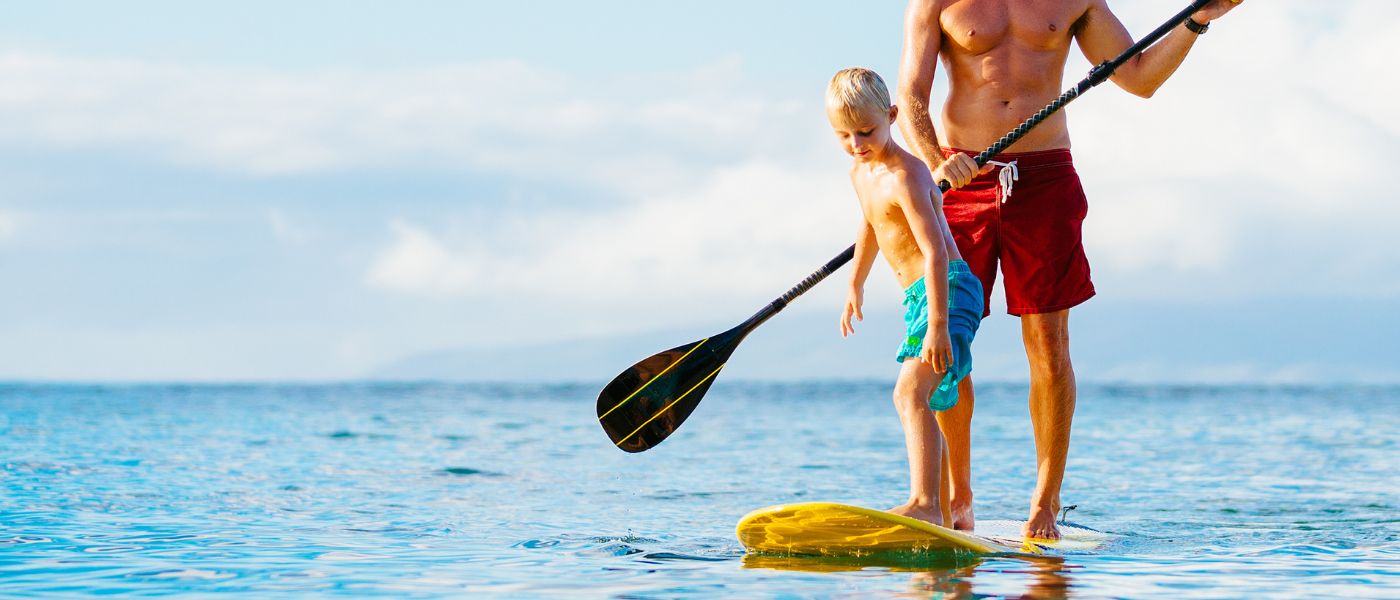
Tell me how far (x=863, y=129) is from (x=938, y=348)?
2.50ft

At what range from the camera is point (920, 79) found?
216 inches

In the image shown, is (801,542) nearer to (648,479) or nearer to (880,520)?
(880,520)

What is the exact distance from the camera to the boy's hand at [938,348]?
469 centimetres

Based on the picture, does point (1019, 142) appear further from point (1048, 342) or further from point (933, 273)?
point (933, 273)

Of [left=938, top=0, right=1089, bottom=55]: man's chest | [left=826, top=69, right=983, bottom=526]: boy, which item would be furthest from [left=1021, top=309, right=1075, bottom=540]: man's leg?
[left=938, top=0, right=1089, bottom=55]: man's chest

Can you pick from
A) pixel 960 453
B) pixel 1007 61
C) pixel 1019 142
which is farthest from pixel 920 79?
pixel 960 453

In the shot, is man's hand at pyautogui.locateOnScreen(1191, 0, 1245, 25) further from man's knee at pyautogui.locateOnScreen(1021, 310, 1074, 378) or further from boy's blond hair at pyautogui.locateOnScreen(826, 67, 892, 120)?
boy's blond hair at pyautogui.locateOnScreen(826, 67, 892, 120)

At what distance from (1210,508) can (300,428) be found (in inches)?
512

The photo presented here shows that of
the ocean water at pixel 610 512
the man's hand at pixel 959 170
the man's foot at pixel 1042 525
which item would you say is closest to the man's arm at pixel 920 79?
the man's hand at pixel 959 170

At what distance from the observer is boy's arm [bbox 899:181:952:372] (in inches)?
184

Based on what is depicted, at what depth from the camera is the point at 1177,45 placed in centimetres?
547

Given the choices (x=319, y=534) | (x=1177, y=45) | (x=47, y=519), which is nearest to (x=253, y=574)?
(x=319, y=534)

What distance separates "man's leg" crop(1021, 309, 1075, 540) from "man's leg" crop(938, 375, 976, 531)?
26 centimetres

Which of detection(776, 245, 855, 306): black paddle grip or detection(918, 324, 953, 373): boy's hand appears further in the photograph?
detection(776, 245, 855, 306): black paddle grip
